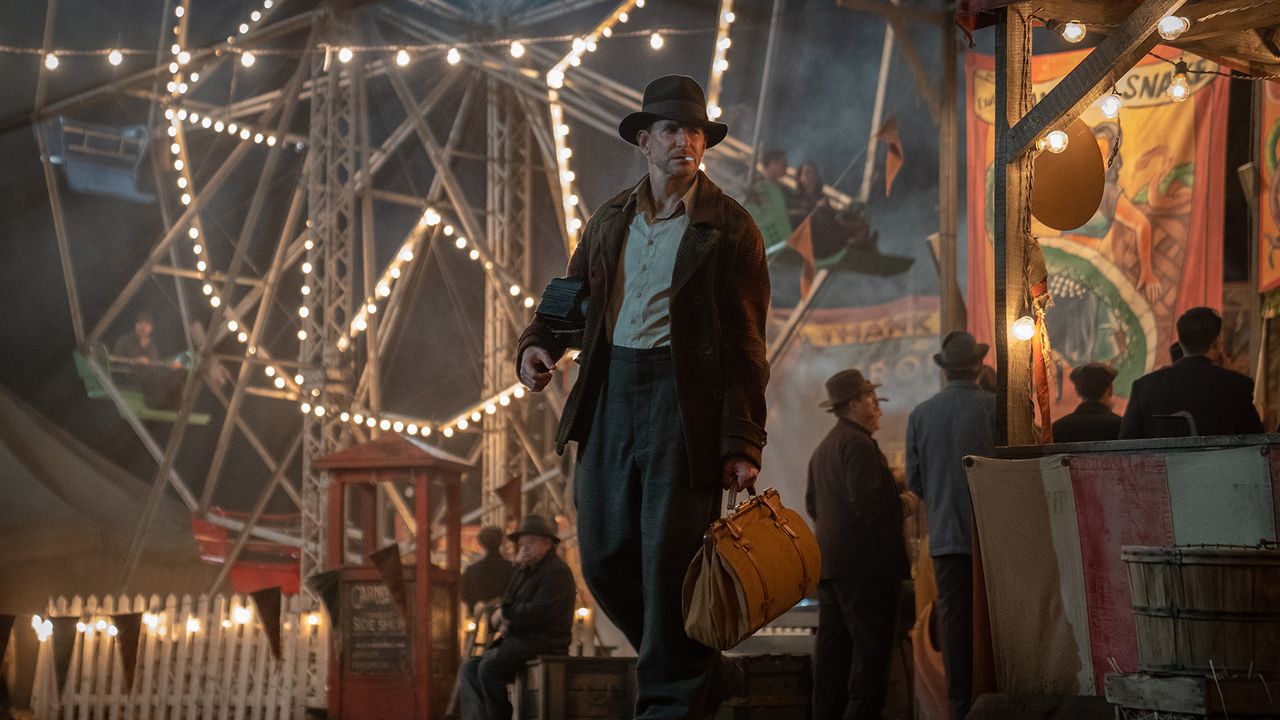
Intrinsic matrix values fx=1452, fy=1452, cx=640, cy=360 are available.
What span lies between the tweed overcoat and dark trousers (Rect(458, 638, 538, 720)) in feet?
15.7

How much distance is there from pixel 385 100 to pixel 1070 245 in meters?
10.9

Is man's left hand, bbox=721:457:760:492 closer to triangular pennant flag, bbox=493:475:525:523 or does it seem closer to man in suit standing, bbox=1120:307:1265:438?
man in suit standing, bbox=1120:307:1265:438

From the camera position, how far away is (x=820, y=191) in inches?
556

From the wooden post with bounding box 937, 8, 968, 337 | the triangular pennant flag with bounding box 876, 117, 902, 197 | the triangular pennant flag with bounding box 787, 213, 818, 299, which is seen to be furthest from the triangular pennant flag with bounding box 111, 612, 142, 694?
the triangular pennant flag with bounding box 876, 117, 902, 197

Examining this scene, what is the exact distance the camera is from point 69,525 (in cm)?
1612

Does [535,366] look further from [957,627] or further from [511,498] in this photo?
[511,498]

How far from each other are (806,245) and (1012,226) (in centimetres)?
874

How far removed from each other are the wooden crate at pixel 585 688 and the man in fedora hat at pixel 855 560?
→ 4.94 ft

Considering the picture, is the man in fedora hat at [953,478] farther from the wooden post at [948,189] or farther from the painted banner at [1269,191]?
the wooden post at [948,189]

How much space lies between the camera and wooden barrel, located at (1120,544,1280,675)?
366cm

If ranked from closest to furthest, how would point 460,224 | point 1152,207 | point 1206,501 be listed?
point 1206,501 → point 1152,207 → point 460,224

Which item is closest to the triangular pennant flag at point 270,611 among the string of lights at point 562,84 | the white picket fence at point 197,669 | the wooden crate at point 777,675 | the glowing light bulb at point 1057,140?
the white picket fence at point 197,669

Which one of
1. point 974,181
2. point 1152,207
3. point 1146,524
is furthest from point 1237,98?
point 1146,524

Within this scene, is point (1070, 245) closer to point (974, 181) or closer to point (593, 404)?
point (974, 181)
